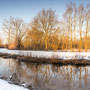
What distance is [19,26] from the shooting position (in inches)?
1435

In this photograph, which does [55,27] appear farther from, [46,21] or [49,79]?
[49,79]

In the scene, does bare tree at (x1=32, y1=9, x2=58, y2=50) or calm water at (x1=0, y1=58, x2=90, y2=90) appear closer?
calm water at (x1=0, y1=58, x2=90, y2=90)

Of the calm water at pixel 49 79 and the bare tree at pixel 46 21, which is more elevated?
the bare tree at pixel 46 21

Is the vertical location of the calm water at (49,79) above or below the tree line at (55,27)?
below

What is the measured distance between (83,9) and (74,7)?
6.79 ft

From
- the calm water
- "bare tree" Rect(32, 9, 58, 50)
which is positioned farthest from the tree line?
the calm water

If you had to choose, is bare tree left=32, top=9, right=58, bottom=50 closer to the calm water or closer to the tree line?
the tree line

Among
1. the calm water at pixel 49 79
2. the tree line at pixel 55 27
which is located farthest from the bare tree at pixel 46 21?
the calm water at pixel 49 79

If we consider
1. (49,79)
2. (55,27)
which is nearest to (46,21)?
(55,27)

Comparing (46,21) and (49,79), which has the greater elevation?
(46,21)

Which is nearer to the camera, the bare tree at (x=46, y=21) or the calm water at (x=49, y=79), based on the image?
the calm water at (x=49, y=79)

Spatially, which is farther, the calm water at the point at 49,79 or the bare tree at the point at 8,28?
the bare tree at the point at 8,28

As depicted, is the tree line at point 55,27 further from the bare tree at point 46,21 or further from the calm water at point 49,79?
the calm water at point 49,79

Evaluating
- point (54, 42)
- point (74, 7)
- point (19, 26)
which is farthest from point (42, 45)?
point (19, 26)
